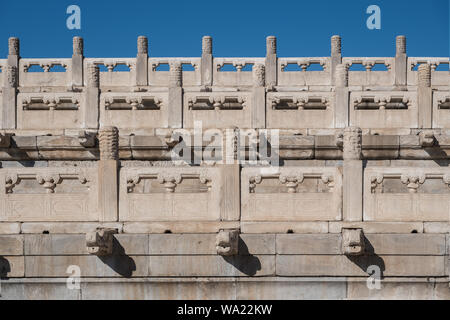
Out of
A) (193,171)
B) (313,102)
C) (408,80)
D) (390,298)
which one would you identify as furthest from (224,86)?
(390,298)

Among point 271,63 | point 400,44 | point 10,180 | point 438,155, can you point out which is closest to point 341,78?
point 438,155

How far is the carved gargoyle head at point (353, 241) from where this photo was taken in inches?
294

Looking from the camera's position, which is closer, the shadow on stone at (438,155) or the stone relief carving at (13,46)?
the shadow on stone at (438,155)

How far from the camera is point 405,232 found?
792cm

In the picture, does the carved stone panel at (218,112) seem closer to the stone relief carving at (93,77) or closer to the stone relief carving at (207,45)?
the stone relief carving at (93,77)

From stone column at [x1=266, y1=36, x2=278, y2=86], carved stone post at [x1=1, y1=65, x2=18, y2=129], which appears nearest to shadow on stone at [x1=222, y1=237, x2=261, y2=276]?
carved stone post at [x1=1, y1=65, x2=18, y2=129]

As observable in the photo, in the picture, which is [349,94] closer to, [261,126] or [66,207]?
[261,126]

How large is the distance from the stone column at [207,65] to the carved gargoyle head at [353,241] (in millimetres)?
11403

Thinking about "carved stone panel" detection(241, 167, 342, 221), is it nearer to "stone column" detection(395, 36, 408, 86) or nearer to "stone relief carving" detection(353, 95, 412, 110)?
"stone relief carving" detection(353, 95, 412, 110)

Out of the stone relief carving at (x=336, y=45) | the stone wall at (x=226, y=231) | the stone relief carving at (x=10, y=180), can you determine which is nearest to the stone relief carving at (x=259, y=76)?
the stone wall at (x=226, y=231)

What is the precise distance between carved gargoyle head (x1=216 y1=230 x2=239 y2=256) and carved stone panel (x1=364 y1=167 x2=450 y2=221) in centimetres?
212

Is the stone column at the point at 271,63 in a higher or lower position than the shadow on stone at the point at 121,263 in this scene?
higher

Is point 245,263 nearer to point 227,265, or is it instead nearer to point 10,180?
point 227,265

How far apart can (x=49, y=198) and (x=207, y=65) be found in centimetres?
1119
